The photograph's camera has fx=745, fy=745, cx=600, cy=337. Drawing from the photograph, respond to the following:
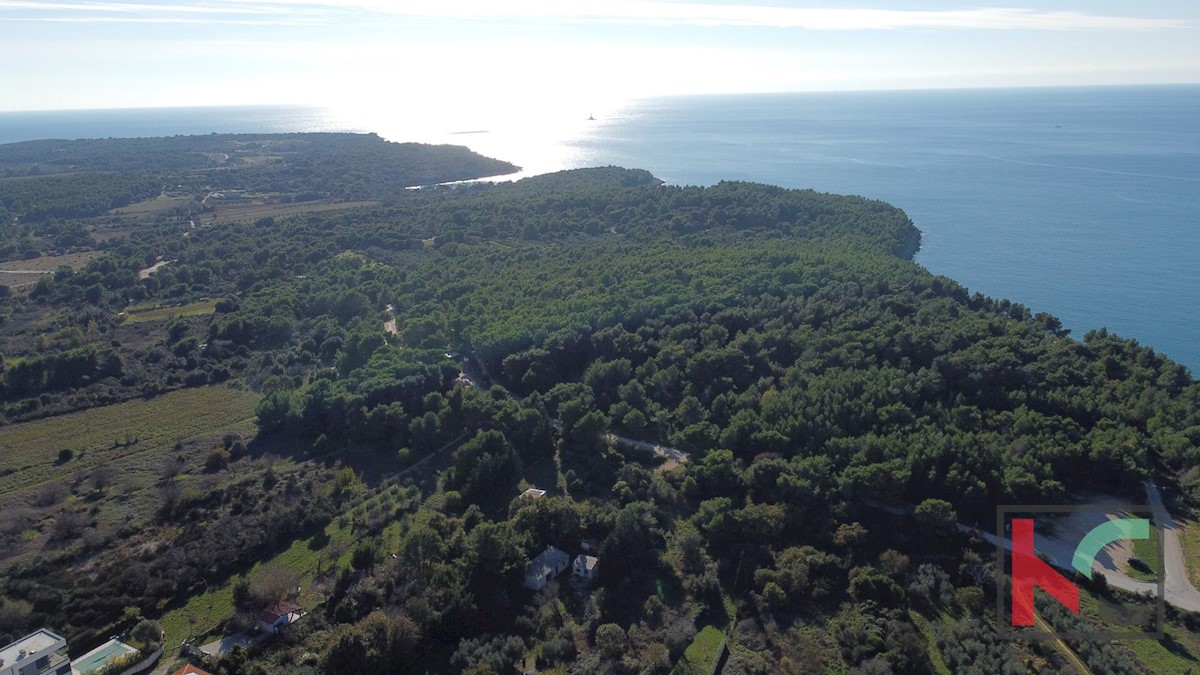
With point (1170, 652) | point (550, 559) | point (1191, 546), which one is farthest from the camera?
point (1191, 546)

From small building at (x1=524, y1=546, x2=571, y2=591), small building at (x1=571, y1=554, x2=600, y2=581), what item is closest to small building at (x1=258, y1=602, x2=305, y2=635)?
small building at (x1=524, y1=546, x2=571, y2=591)

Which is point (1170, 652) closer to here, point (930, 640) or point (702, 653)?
point (930, 640)

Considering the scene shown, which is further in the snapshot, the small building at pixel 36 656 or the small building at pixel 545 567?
the small building at pixel 545 567

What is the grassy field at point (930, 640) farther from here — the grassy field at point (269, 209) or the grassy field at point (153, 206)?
the grassy field at point (153, 206)

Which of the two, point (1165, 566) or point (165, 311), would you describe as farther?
point (165, 311)

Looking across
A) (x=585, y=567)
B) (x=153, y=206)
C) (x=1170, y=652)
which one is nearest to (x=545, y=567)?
(x=585, y=567)

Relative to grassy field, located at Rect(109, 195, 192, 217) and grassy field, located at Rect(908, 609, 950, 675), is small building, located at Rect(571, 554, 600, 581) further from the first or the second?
grassy field, located at Rect(109, 195, 192, 217)

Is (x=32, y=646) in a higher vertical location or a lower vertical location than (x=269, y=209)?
lower

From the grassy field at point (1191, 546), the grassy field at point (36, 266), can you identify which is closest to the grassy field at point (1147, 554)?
the grassy field at point (1191, 546)
